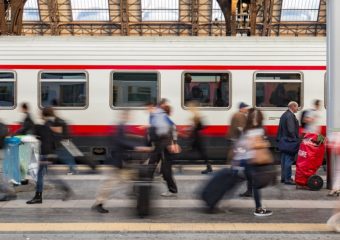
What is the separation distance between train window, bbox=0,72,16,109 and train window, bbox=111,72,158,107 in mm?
2428

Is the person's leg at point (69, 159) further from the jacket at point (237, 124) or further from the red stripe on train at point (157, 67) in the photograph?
the jacket at point (237, 124)

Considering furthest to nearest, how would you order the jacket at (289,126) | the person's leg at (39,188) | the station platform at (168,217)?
the jacket at (289,126) < the person's leg at (39,188) < the station platform at (168,217)

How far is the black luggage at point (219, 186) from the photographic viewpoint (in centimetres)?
821

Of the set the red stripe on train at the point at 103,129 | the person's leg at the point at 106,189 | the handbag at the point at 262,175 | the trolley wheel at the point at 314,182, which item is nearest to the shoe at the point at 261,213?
the handbag at the point at 262,175

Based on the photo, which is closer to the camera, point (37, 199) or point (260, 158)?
point (260, 158)

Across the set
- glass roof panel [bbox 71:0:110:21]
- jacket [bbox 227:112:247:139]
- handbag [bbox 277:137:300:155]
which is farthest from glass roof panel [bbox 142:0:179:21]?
handbag [bbox 277:137:300:155]

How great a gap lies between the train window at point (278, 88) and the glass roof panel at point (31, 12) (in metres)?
27.7

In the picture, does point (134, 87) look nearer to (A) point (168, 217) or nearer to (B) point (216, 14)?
(A) point (168, 217)

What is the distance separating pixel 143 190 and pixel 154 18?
1257 inches

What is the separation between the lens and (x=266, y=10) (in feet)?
121

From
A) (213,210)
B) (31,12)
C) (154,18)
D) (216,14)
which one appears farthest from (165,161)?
(31,12)

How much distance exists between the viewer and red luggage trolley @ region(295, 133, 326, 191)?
1042 centimetres

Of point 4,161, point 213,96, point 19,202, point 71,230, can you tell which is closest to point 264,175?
point 71,230

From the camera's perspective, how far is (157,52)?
13891mm
